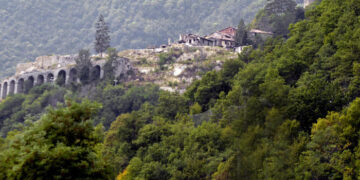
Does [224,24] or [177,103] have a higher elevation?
[224,24]

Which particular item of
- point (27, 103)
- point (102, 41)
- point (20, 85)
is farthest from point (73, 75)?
point (20, 85)

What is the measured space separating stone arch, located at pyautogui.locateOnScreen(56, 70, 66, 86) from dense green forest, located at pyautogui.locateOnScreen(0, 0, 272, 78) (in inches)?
2450

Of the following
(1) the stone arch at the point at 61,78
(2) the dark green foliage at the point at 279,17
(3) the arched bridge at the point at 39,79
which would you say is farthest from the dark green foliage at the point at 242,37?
(1) the stone arch at the point at 61,78

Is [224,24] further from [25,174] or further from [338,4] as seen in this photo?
[25,174]

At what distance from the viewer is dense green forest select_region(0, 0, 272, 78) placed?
15200cm

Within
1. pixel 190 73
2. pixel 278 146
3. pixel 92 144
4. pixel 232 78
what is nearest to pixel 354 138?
pixel 278 146

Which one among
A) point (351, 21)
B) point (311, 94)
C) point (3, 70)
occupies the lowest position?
point (3, 70)

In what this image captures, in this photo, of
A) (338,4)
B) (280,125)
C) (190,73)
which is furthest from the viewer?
(190,73)

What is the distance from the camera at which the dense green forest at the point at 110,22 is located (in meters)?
152

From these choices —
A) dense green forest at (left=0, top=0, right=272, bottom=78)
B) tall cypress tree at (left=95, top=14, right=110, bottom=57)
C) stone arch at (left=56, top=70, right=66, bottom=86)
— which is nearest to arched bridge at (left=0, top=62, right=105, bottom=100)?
stone arch at (left=56, top=70, right=66, bottom=86)

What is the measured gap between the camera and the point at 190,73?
6862 centimetres

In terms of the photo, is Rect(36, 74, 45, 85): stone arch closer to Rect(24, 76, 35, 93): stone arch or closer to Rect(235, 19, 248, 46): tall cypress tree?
Rect(24, 76, 35, 93): stone arch

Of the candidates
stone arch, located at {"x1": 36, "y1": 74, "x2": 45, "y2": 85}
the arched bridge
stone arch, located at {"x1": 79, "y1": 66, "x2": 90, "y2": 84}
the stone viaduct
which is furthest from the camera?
stone arch, located at {"x1": 36, "y1": 74, "x2": 45, "y2": 85}

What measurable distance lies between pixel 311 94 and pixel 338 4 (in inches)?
533
